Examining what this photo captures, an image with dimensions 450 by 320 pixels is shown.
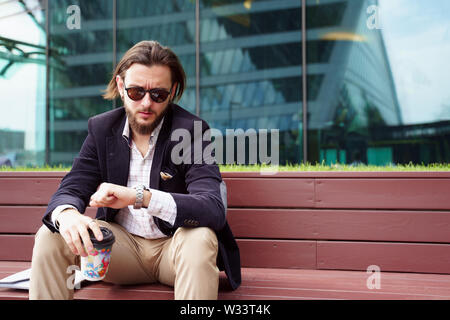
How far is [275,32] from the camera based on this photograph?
356 inches

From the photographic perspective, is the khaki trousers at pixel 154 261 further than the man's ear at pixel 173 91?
No

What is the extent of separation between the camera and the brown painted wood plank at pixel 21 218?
8.52 feet

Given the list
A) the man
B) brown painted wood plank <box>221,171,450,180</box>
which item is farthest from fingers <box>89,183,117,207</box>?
brown painted wood plank <box>221,171,450,180</box>

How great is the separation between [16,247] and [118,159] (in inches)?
48.8

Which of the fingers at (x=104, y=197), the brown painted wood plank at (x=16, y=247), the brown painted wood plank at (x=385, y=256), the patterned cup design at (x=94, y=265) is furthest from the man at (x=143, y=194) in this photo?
the brown painted wood plank at (x=16, y=247)

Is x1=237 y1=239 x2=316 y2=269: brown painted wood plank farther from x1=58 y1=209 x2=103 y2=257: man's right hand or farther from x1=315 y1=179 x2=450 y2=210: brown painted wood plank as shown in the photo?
x1=58 y1=209 x2=103 y2=257: man's right hand

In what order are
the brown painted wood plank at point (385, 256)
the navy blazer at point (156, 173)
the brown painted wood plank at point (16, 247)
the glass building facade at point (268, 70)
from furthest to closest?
the glass building facade at point (268, 70) < the brown painted wood plank at point (16, 247) < the brown painted wood plank at point (385, 256) < the navy blazer at point (156, 173)

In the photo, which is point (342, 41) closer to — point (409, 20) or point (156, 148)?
point (409, 20)

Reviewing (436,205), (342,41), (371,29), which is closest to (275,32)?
(342,41)

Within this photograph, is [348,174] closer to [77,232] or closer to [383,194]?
[383,194]

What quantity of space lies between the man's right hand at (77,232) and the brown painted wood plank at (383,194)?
1.37 m

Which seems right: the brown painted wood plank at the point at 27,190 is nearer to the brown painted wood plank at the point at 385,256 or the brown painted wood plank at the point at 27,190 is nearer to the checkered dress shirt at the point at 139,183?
the checkered dress shirt at the point at 139,183

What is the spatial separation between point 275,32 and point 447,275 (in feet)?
25.4

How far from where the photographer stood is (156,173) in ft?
6.17
